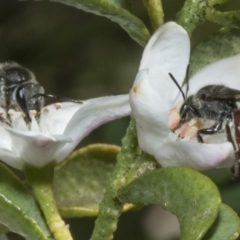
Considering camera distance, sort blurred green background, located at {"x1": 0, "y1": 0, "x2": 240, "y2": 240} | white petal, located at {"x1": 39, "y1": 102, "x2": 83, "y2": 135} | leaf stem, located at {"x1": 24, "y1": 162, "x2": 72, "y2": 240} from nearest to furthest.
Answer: leaf stem, located at {"x1": 24, "y1": 162, "x2": 72, "y2": 240} → white petal, located at {"x1": 39, "y1": 102, "x2": 83, "y2": 135} → blurred green background, located at {"x1": 0, "y1": 0, "x2": 240, "y2": 240}

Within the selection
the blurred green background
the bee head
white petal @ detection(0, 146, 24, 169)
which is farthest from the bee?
the blurred green background

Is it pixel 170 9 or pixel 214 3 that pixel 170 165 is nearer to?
pixel 214 3

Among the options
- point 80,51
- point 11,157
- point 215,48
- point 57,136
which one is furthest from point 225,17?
point 80,51

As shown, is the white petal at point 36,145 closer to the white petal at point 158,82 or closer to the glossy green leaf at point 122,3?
the white petal at point 158,82

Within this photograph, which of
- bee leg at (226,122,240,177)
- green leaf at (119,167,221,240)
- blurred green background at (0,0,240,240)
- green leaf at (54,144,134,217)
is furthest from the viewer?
blurred green background at (0,0,240,240)

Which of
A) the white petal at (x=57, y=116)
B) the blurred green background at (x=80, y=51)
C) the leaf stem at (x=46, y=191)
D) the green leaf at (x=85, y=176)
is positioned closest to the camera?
the leaf stem at (x=46, y=191)

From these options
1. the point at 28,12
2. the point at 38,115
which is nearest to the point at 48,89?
the point at 28,12

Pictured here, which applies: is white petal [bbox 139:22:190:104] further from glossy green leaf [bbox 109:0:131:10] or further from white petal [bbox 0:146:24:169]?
white petal [bbox 0:146:24:169]

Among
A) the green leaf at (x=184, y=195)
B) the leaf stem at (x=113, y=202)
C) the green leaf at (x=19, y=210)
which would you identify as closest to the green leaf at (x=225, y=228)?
the green leaf at (x=184, y=195)
